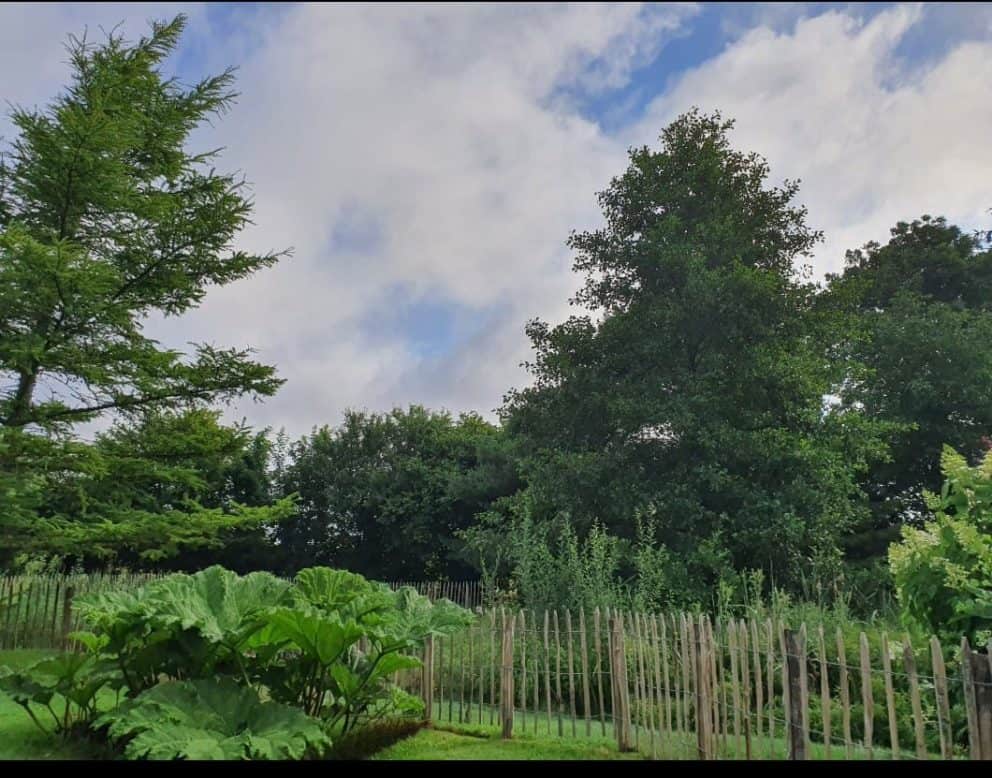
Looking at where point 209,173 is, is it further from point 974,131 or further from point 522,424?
point 974,131

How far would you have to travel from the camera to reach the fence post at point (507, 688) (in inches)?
232

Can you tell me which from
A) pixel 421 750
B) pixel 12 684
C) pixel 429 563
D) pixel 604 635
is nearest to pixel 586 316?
pixel 604 635

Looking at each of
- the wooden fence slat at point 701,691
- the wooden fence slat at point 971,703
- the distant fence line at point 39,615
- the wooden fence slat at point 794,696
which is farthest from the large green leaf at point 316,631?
the distant fence line at point 39,615

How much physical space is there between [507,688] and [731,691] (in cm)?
176

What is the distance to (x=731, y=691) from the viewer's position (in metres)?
5.58

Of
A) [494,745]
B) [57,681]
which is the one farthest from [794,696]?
[57,681]

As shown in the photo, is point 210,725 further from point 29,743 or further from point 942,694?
point 942,694

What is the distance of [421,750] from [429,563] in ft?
63.2

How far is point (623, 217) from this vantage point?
14.1 m

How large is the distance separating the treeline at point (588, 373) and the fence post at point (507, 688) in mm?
2756

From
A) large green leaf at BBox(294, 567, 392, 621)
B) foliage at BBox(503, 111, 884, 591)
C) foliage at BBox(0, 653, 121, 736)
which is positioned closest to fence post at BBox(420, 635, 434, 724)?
large green leaf at BBox(294, 567, 392, 621)

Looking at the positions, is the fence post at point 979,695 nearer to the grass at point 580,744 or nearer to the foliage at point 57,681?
the grass at point 580,744

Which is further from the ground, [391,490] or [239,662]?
[391,490]

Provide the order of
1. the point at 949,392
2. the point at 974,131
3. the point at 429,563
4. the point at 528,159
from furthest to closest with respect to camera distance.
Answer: the point at 429,563 < the point at 949,392 < the point at 974,131 < the point at 528,159
